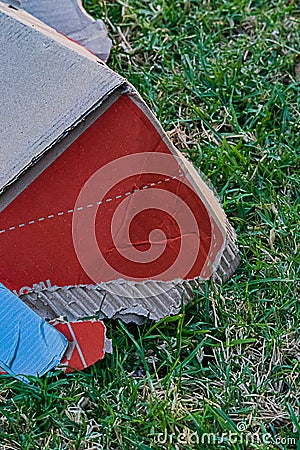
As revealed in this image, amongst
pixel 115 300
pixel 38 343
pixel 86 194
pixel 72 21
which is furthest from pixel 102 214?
pixel 72 21

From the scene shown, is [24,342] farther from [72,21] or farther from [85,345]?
[72,21]

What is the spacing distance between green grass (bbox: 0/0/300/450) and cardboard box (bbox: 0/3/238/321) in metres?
0.11

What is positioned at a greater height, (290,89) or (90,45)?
(90,45)

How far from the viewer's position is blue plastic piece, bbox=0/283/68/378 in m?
1.49

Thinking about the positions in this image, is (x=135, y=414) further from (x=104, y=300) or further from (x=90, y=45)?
(x=90, y=45)

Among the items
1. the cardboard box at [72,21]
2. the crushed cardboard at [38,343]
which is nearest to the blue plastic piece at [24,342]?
the crushed cardboard at [38,343]

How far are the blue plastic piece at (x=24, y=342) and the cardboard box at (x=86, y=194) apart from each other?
0.16 feet

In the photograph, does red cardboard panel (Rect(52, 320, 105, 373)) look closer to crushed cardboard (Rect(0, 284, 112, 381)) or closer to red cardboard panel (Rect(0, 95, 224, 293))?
crushed cardboard (Rect(0, 284, 112, 381))

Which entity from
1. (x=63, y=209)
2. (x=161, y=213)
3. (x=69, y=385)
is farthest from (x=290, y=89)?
(x=69, y=385)

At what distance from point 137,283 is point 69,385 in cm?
27

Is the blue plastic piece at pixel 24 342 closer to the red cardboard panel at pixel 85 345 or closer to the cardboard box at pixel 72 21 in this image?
the red cardboard panel at pixel 85 345

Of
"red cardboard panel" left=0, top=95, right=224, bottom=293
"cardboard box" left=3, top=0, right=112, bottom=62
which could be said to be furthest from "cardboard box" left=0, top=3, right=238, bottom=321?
"cardboard box" left=3, top=0, right=112, bottom=62

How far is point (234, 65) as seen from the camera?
225 cm

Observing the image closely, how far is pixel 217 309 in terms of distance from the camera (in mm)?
1627
